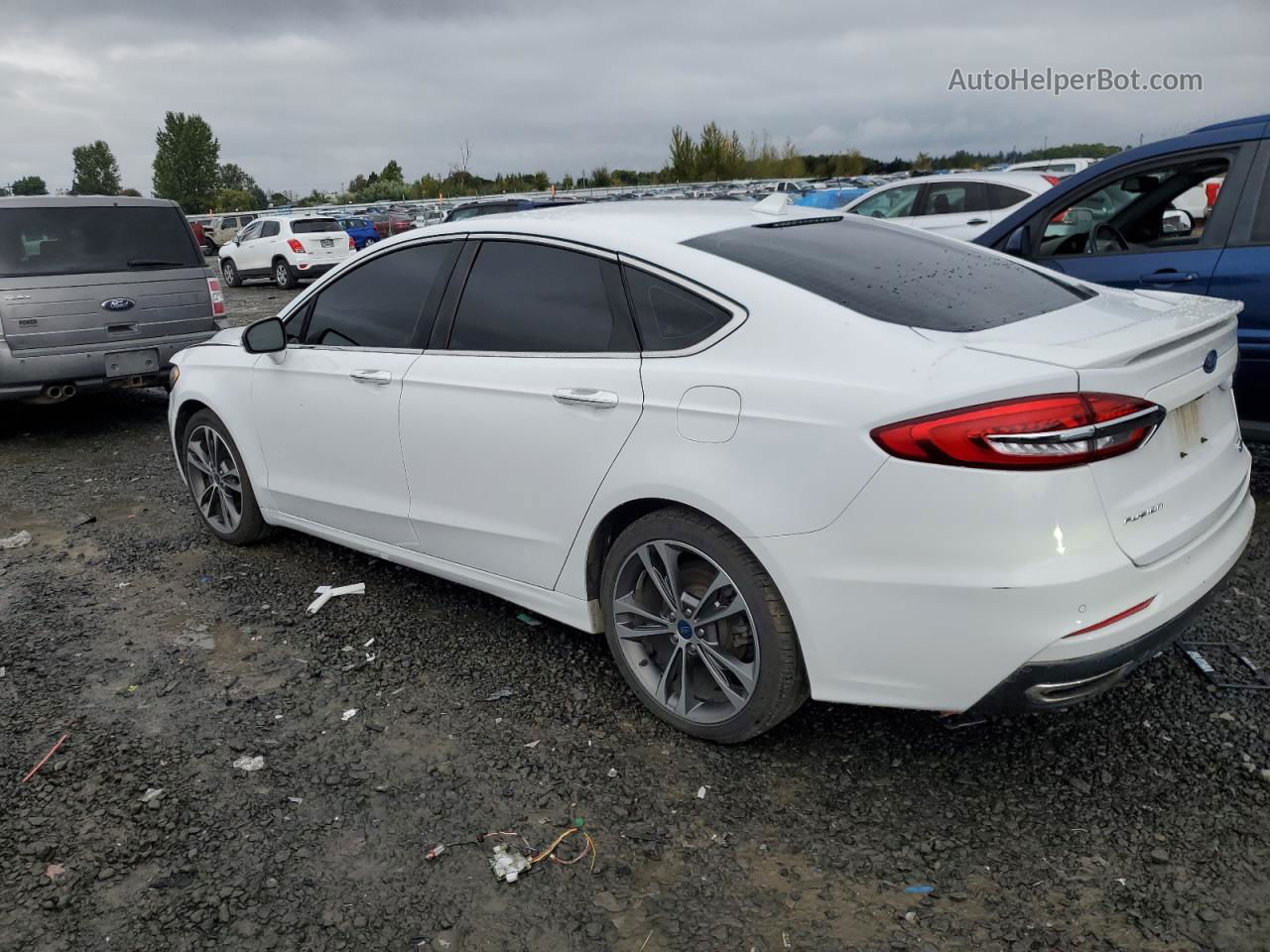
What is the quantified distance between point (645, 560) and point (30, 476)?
18.8ft

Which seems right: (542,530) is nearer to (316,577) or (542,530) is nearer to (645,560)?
(645,560)

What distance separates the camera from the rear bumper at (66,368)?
730 centimetres

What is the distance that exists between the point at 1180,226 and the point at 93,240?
24.3 ft

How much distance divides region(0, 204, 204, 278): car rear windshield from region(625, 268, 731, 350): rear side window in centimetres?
609

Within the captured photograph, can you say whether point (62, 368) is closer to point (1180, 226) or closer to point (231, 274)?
point (1180, 226)

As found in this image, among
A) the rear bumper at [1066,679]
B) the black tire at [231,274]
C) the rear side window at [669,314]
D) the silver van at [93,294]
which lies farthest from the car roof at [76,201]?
the black tire at [231,274]

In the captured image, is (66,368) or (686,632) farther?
(66,368)

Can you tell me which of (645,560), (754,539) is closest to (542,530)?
(645,560)

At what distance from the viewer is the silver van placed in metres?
7.33

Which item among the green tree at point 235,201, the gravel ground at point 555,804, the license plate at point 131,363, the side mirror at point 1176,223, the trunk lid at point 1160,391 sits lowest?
the gravel ground at point 555,804

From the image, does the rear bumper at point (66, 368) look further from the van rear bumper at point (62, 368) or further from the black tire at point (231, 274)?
the black tire at point (231, 274)

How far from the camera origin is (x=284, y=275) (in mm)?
22891

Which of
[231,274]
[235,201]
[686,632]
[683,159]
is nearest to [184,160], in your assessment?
[235,201]

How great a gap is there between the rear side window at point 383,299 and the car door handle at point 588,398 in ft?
2.89
